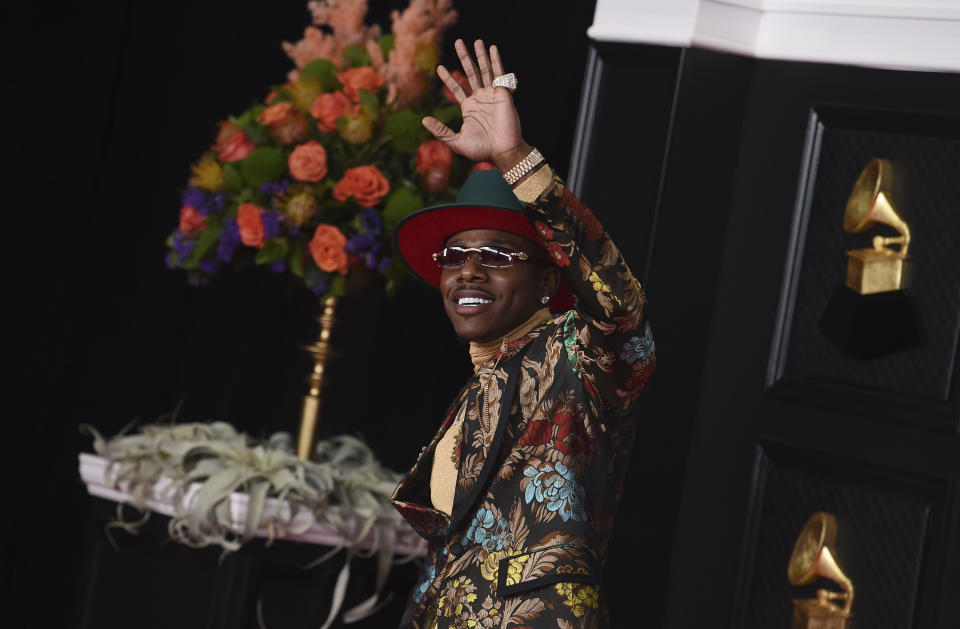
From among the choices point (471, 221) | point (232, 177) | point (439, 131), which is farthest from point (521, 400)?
point (232, 177)

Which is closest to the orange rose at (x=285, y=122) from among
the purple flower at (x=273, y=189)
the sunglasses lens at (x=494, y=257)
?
Answer: the purple flower at (x=273, y=189)

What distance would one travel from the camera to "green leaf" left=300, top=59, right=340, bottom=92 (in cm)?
268

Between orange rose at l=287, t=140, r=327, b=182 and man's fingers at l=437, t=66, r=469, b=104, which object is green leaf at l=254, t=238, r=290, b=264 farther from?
man's fingers at l=437, t=66, r=469, b=104

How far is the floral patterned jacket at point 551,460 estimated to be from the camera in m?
1.61

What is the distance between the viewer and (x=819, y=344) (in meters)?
2.32

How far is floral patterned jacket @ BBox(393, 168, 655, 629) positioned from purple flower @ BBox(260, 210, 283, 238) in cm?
90

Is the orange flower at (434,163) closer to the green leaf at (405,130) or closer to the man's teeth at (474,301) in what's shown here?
the green leaf at (405,130)

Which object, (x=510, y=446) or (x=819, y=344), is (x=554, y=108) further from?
(x=510, y=446)

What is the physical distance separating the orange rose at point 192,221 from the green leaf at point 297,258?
0.26m

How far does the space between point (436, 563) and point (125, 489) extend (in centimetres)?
109

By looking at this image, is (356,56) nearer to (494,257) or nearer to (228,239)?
(228,239)

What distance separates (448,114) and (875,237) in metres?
0.98

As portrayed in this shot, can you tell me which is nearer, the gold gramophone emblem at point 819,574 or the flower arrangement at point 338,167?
the gold gramophone emblem at point 819,574

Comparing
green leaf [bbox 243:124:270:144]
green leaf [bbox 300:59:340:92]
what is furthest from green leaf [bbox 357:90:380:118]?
green leaf [bbox 243:124:270:144]
